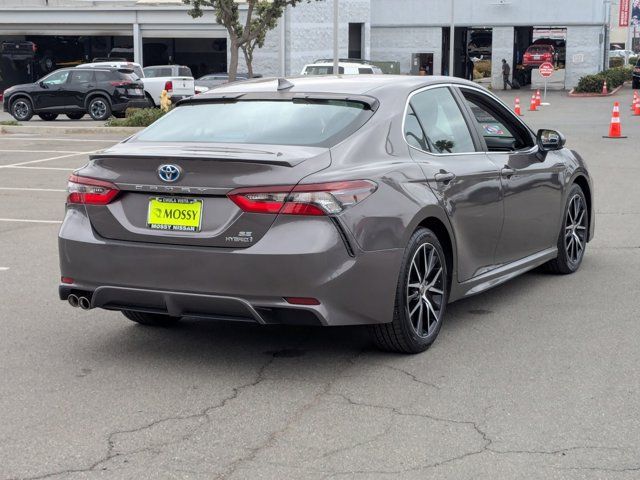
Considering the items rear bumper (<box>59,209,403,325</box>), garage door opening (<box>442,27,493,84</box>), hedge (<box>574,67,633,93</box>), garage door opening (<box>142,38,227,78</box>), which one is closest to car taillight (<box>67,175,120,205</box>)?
rear bumper (<box>59,209,403,325</box>)

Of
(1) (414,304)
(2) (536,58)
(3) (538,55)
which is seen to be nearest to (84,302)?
(1) (414,304)

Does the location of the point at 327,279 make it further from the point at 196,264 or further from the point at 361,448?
the point at 361,448

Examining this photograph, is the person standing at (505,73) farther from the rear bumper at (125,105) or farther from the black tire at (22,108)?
the black tire at (22,108)

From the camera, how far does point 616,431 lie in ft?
16.3

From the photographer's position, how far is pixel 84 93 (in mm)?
32938

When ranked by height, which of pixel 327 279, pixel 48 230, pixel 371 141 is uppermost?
pixel 371 141

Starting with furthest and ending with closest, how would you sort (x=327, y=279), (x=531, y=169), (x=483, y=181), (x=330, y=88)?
1. (x=531, y=169)
2. (x=483, y=181)
3. (x=330, y=88)
4. (x=327, y=279)

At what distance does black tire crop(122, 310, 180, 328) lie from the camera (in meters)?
6.98

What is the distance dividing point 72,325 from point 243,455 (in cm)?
283

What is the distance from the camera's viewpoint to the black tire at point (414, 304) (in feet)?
19.9

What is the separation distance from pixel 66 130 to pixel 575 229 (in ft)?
69.2

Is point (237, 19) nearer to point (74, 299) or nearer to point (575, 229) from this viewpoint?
point (575, 229)

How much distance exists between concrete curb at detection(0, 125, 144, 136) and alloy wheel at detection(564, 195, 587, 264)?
1899cm

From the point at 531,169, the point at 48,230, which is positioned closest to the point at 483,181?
the point at 531,169
